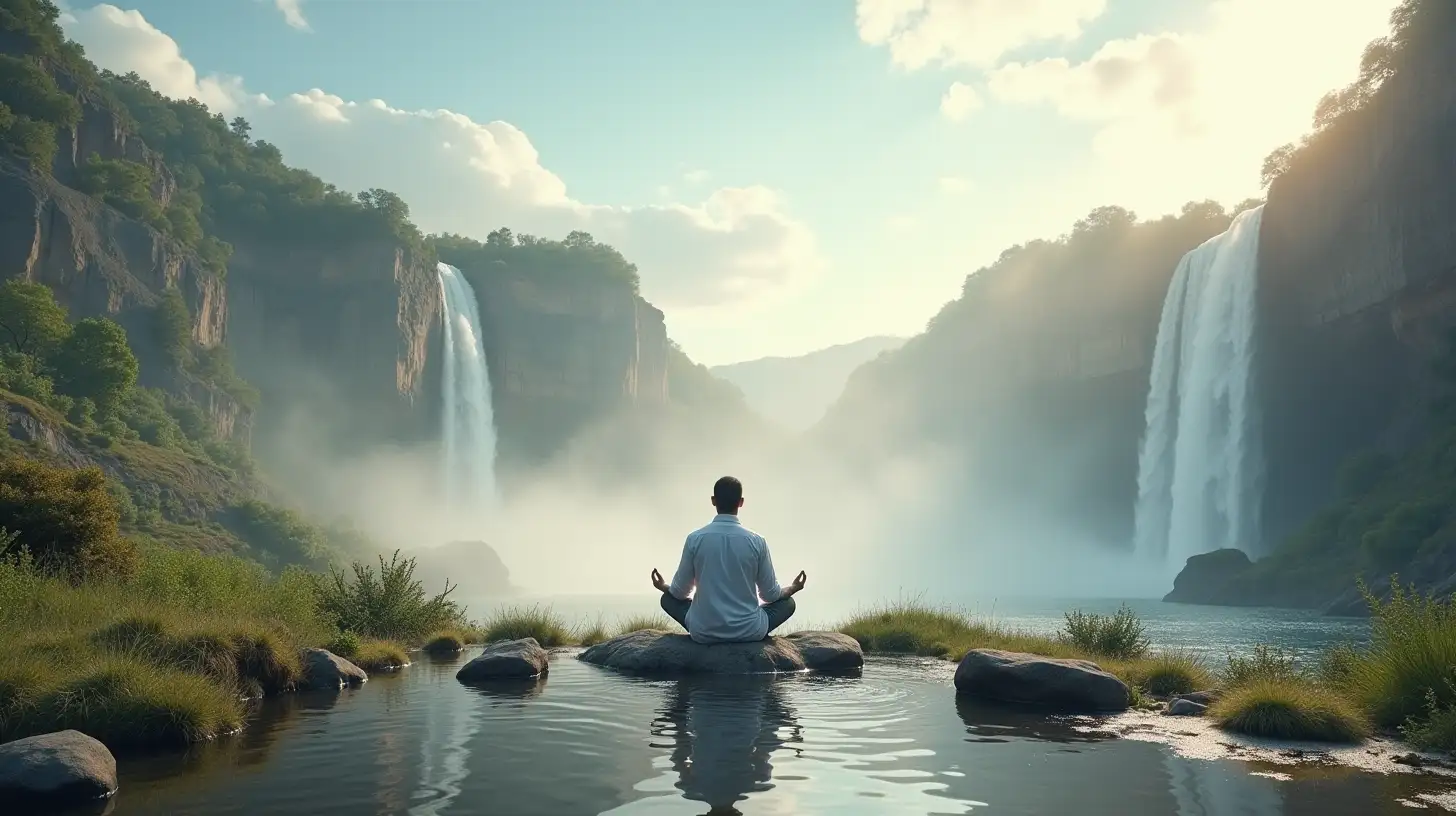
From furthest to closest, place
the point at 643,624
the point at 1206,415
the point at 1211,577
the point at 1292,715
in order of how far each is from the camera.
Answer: the point at 1206,415 → the point at 1211,577 → the point at 643,624 → the point at 1292,715

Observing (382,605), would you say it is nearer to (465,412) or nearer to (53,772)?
(53,772)

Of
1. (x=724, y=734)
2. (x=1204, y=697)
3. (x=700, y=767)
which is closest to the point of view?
(x=700, y=767)

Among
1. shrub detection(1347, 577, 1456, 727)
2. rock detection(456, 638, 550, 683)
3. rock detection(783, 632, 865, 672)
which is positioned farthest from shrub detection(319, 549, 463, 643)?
shrub detection(1347, 577, 1456, 727)

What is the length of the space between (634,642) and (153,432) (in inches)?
2373

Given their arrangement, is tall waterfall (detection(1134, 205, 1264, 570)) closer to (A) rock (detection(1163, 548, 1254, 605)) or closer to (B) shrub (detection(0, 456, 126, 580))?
(A) rock (detection(1163, 548, 1254, 605))

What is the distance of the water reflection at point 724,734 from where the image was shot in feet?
20.1

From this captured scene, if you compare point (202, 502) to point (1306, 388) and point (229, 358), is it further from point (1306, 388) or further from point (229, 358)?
point (1306, 388)

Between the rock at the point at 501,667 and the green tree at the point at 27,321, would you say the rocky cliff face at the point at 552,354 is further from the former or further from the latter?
the rock at the point at 501,667

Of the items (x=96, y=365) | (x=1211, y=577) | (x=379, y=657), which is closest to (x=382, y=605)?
(x=379, y=657)

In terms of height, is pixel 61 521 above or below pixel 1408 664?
above

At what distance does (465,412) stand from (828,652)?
8983cm

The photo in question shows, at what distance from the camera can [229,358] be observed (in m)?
80.6

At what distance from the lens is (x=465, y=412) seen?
98.3 m

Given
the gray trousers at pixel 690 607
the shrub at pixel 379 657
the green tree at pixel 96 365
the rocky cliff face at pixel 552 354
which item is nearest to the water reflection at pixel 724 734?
the gray trousers at pixel 690 607
